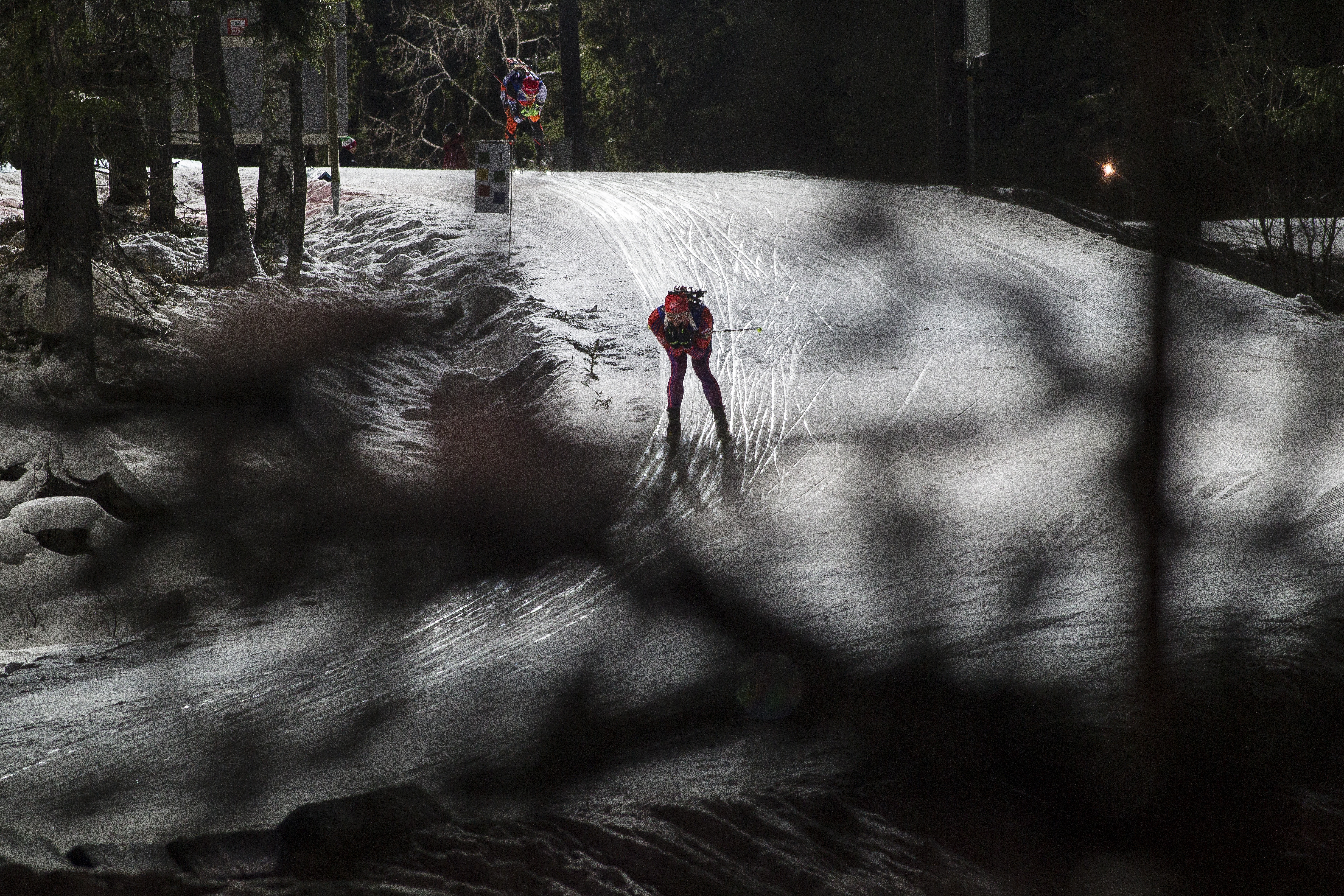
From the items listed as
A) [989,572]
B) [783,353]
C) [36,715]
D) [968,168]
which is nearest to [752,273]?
[783,353]

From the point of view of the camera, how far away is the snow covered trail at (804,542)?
519 cm

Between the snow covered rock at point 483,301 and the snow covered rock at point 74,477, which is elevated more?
the snow covered rock at point 483,301

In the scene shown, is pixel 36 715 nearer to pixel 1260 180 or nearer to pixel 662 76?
pixel 1260 180

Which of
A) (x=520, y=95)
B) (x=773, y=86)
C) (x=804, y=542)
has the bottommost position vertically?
(x=804, y=542)

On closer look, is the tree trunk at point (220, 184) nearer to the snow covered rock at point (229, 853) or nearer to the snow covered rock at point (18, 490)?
the snow covered rock at point (18, 490)

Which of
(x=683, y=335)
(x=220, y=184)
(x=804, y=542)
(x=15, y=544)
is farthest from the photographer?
(x=220, y=184)

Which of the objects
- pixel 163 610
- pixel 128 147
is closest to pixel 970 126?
pixel 128 147

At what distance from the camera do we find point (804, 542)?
8164 mm

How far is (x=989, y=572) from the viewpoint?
23.7 ft

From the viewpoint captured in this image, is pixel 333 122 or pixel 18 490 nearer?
pixel 18 490

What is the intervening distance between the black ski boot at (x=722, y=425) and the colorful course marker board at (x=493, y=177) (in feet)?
17.1

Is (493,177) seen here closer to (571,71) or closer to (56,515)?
(56,515)

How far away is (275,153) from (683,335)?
8.34 metres

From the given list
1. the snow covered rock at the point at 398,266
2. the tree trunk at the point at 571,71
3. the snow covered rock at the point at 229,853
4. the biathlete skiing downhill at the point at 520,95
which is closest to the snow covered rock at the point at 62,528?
the snow covered rock at the point at 229,853
